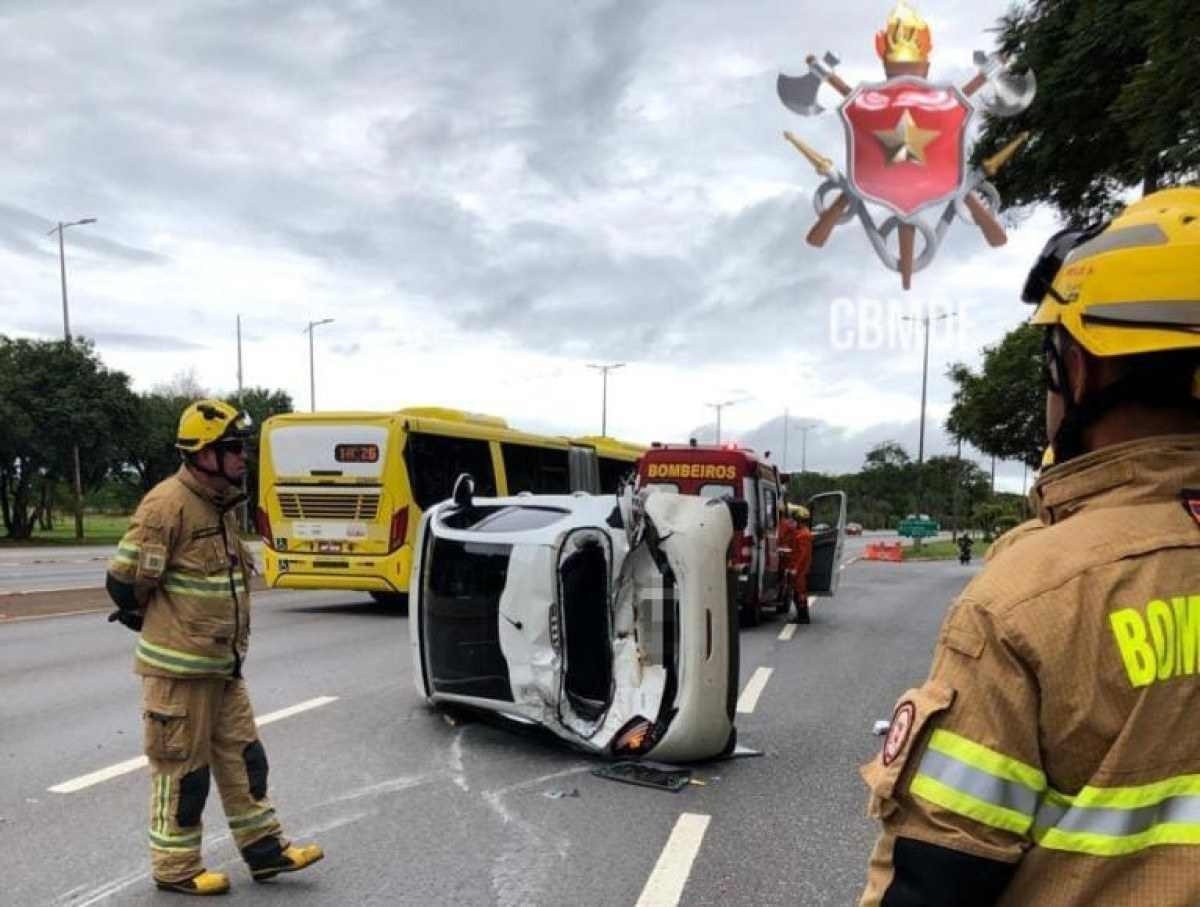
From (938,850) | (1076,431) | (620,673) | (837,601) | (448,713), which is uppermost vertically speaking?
(1076,431)

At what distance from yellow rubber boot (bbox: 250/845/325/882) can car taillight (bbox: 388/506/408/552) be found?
31.1ft

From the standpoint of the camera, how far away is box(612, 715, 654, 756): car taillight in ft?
19.2

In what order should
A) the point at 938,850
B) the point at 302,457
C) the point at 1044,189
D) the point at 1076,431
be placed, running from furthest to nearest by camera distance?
the point at 302,457, the point at 1044,189, the point at 1076,431, the point at 938,850

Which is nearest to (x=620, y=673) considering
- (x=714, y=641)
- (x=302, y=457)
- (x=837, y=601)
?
(x=714, y=641)

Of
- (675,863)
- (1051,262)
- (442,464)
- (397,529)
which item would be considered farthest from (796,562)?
(1051,262)

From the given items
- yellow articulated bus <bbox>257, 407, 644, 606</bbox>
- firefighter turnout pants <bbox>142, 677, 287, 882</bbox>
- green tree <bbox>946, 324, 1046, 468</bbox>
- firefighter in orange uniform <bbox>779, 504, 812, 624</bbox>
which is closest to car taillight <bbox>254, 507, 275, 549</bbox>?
yellow articulated bus <bbox>257, 407, 644, 606</bbox>

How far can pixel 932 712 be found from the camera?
134cm

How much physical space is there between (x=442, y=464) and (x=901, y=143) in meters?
9.00

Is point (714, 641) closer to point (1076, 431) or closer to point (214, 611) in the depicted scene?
point (214, 611)

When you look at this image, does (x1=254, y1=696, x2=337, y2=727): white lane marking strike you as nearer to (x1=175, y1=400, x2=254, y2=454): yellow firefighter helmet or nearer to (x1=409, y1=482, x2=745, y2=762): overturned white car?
(x1=409, y1=482, x2=745, y2=762): overturned white car

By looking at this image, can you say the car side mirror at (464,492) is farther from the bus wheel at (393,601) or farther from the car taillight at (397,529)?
the bus wheel at (393,601)

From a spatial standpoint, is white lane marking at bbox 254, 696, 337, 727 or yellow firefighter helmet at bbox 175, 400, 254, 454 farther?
white lane marking at bbox 254, 696, 337, 727

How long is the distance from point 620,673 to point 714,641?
25.9 inches

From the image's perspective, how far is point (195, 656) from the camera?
13.5ft
